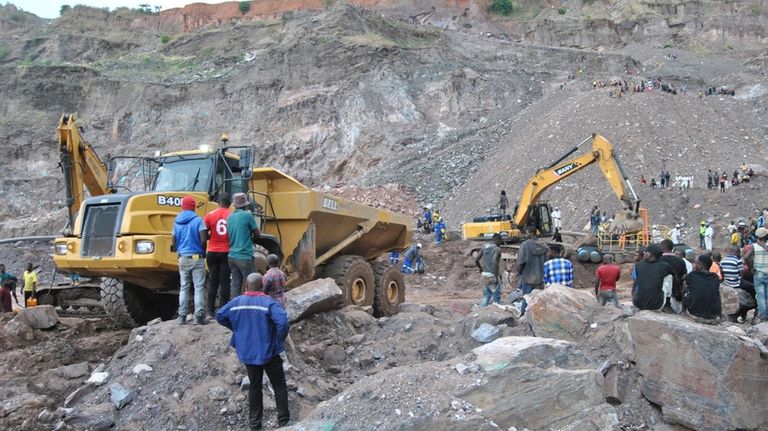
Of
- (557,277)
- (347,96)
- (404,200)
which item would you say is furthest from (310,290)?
(347,96)

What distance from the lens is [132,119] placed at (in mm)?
46406

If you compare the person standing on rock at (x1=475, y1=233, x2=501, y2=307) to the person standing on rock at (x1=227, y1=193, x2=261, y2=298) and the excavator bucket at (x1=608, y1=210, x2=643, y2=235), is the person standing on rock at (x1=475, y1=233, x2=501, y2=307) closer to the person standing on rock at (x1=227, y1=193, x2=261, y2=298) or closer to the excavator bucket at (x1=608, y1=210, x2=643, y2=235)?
the person standing on rock at (x1=227, y1=193, x2=261, y2=298)

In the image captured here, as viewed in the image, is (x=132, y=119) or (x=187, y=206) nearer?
(x=187, y=206)

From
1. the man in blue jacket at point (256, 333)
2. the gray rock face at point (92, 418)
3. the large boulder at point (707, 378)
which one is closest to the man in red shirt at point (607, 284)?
the large boulder at point (707, 378)

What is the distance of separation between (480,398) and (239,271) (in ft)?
9.58

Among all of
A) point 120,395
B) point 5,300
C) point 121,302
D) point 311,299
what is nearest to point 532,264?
point 311,299

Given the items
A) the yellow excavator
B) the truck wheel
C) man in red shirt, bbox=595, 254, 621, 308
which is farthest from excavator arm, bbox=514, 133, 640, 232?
the truck wheel

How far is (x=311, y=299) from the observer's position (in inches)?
295

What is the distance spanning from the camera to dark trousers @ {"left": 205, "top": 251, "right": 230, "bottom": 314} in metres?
6.55

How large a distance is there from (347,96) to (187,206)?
36104 millimetres

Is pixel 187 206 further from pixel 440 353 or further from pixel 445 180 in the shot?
pixel 445 180

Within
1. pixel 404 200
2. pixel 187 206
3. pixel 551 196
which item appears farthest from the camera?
pixel 404 200

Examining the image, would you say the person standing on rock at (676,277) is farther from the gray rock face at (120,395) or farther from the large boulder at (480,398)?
the gray rock face at (120,395)

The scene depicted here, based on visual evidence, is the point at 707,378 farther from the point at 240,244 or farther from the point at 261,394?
the point at 240,244
